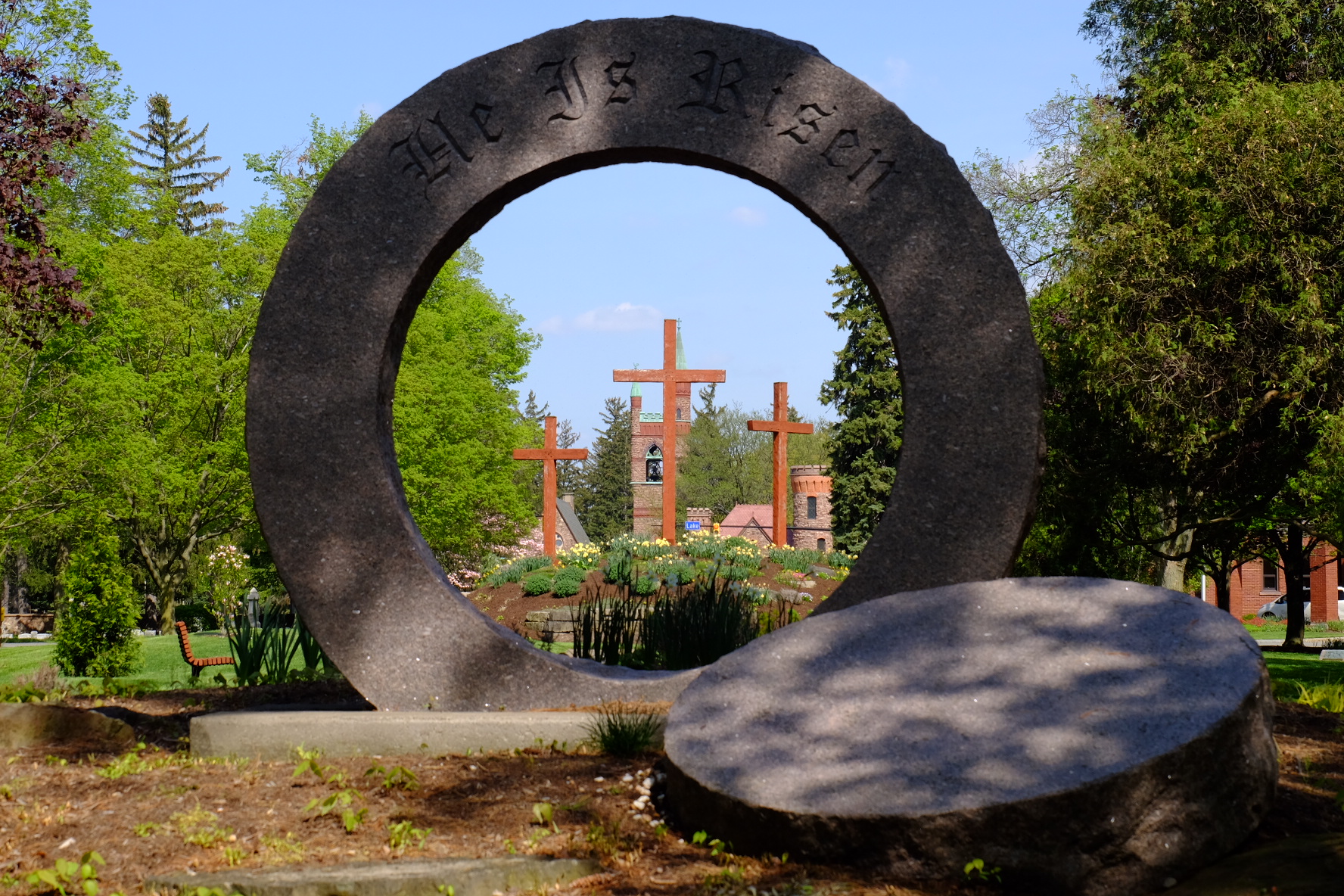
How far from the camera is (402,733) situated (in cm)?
488

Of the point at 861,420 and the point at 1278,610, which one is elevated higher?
the point at 861,420

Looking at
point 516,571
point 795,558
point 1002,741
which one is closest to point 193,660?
point 516,571

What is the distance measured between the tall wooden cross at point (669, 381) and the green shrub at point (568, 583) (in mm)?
4022

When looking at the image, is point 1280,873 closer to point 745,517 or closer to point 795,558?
point 795,558

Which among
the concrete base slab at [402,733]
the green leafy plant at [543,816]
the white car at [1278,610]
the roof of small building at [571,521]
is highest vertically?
the roof of small building at [571,521]

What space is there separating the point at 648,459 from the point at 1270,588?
2242 cm

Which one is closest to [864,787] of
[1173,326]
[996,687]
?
[996,687]

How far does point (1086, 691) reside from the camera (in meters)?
3.67

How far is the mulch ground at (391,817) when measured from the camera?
3.41 metres

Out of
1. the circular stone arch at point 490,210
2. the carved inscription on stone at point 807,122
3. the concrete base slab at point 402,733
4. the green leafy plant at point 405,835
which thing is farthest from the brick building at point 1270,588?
the green leafy plant at point 405,835

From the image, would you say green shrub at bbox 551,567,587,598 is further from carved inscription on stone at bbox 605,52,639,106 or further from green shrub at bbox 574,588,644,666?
carved inscription on stone at bbox 605,52,639,106

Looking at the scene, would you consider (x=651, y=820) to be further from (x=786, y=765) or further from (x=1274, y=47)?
(x=1274, y=47)

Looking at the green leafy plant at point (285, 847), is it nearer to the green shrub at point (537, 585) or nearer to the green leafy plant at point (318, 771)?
the green leafy plant at point (318, 771)

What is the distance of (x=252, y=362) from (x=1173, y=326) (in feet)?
36.8
